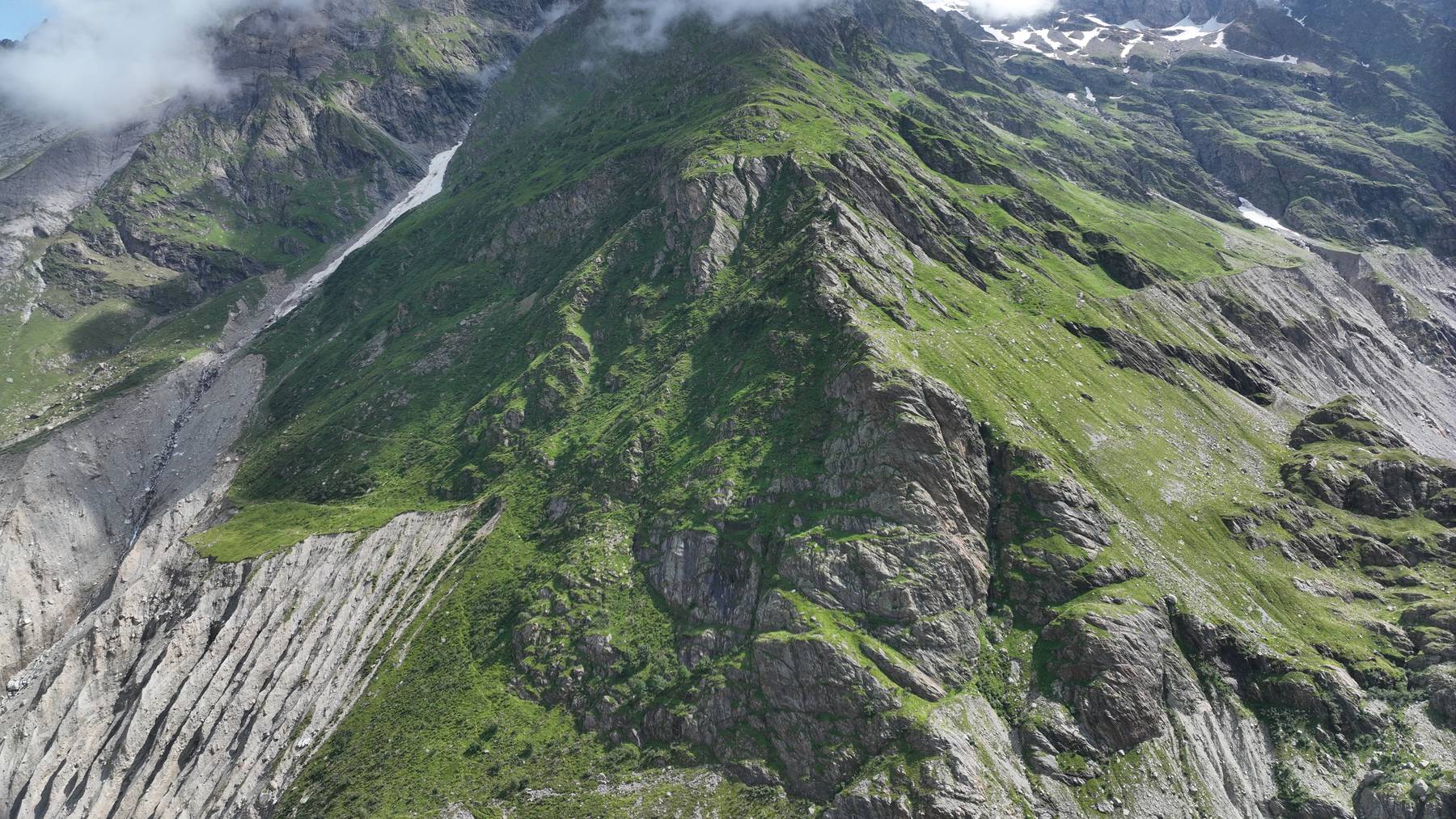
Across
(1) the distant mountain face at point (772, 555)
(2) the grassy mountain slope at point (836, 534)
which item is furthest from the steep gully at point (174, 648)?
(2) the grassy mountain slope at point (836, 534)

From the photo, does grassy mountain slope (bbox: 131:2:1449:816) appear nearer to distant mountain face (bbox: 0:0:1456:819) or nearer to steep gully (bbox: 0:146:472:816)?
distant mountain face (bbox: 0:0:1456:819)

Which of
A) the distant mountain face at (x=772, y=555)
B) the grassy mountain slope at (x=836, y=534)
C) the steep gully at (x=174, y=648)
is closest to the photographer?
the distant mountain face at (x=772, y=555)

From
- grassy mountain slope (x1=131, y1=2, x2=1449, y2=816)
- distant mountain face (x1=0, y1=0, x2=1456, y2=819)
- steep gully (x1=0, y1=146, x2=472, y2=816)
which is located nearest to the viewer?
distant mountain face (x1=0, y1=0, x2=1456, y2=819)

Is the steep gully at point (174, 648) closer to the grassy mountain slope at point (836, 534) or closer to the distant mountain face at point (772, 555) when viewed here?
the distant mountain face at point (772, 555)

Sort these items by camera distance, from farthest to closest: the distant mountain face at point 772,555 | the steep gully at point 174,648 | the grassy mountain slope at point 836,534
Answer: the steep gully at point 174,648 < the grassy mountain slope at point 836,534 < the distant mountain face at point 772,555

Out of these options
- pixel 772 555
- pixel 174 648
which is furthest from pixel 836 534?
pixel 174 648

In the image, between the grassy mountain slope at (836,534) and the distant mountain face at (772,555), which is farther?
the grassy mountain slope at (836,534)

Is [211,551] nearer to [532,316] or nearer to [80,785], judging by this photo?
[80,785]

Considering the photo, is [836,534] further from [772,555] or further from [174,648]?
[174,648]

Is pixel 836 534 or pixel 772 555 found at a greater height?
pixel 836 534

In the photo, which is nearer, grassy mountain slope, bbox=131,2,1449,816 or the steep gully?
grassy mountain slope, bbox=131,2,1449,816

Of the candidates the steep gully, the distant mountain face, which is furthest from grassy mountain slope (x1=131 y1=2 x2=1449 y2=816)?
the steep gully

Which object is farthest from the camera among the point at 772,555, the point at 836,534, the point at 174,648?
the point at 174,648
